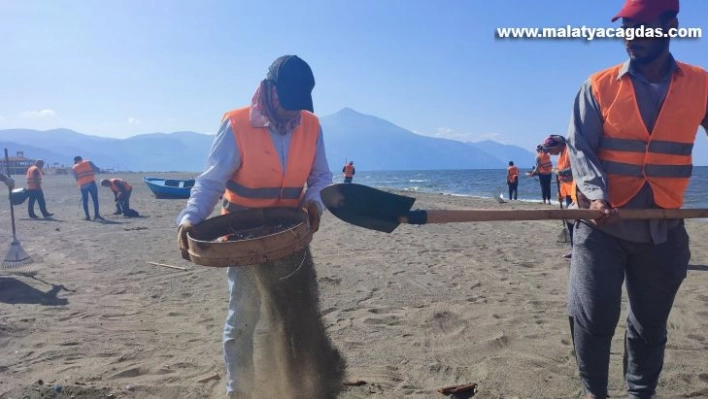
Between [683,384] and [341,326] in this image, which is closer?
[683,384]

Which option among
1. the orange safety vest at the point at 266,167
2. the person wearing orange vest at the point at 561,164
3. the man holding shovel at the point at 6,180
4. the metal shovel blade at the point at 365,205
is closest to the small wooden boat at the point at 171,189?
the man holding shovel at the point at 6,180

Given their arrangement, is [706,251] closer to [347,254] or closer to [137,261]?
[347,254]

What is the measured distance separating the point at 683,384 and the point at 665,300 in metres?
1.21

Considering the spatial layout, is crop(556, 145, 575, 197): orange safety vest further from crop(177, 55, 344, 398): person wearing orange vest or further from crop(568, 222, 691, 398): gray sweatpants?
crop(177, 55, 344, 398): person wearing orange vest

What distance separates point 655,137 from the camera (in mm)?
2637

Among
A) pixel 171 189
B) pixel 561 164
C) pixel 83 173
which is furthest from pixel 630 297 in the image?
pixel 171 189

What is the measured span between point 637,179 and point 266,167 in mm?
2144

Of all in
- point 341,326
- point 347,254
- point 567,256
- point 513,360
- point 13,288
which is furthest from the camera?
point 347,254

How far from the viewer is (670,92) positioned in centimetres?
266

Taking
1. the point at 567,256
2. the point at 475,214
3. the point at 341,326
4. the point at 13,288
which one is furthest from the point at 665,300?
the point at 13,288

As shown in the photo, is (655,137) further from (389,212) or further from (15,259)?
(15,259)

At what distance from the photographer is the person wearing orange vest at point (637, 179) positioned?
8.70 feet

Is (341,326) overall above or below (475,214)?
below

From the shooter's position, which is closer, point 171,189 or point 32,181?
point 32,181
